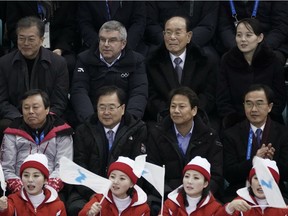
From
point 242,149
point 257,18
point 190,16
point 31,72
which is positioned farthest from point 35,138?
point 257,18

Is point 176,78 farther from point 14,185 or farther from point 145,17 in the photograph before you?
point 14,185

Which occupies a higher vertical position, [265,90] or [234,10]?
[234,10]

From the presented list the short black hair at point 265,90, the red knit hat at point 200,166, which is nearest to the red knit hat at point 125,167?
the red knit hat at point 200,166

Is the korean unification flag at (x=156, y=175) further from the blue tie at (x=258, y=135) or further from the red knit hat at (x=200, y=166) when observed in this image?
the blue tie at (x=258, y=135)

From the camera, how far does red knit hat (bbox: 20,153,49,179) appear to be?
752 centimetres

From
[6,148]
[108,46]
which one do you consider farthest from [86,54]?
[6,148]

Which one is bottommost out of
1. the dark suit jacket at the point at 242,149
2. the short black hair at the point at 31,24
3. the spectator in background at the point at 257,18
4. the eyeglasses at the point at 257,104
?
the dark suit jacket at the point at 242,149

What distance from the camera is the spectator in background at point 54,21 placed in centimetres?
978

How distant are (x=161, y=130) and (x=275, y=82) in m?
1.55

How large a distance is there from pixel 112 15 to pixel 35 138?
2268mm

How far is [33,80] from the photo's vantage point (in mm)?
8922

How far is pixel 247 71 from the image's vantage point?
364 inches

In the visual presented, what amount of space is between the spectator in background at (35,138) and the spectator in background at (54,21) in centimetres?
144

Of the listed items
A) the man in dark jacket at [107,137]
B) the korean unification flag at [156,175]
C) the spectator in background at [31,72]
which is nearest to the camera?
the korean unification flag at [156,175]
